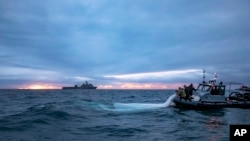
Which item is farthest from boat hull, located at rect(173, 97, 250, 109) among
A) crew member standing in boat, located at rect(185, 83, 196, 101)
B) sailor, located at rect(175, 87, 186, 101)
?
crew member standing in boat, located at rect(185, 83, 196, 101)

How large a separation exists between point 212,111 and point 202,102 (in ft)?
6.26

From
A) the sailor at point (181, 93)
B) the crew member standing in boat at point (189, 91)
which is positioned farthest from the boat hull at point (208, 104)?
the crew member standing in boat at point (189, 91)

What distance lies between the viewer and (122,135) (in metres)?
18.9

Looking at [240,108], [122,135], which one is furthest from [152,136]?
[240,108]

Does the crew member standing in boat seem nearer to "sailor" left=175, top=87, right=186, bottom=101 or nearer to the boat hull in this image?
"sailor" left=175, top=87, right=186, bottom=101

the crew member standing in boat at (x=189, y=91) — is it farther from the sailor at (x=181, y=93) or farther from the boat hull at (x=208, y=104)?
the boat hull at (x=208, y=104)

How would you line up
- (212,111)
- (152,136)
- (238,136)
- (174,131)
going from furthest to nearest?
(212,111), (174,131), (152,136), (238,136)

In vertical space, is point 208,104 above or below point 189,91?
below

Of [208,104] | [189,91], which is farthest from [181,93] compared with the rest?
[208,104]

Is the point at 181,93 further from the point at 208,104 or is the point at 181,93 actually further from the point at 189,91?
the point at 208,104

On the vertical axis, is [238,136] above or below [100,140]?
above

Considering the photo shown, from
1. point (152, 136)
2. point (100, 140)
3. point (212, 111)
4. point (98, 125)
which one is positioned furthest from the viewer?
point (212, 111)

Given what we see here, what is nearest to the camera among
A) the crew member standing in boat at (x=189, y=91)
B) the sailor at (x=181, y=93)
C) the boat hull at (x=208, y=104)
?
the boat hull at (x=208, y=104)

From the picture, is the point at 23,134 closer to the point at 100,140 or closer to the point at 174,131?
the point at 100,140
